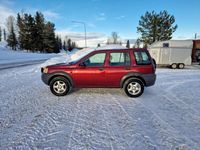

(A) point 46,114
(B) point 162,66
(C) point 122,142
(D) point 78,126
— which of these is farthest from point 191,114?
(B) point 162,66

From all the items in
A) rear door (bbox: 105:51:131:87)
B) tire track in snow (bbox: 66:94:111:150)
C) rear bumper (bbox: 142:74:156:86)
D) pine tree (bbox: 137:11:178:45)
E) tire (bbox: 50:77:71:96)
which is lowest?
tire track in snow (bbox: 66:94:111:150)

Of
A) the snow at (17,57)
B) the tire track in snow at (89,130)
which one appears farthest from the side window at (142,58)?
the snow at (17,57)

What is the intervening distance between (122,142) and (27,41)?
58031 millimetres

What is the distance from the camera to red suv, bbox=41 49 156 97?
19.7 feet

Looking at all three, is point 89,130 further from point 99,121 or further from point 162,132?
point 162,132

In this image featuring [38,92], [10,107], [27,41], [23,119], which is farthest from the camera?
[27,41]

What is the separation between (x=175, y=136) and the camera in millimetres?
3432

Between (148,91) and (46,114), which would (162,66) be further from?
(46,114)

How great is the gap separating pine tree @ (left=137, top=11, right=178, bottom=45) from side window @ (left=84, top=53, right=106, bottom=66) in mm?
34320

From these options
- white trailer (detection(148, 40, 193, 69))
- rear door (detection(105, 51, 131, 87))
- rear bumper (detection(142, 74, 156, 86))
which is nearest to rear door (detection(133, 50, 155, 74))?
rear bumper (detection(142, 74, 156, 86))

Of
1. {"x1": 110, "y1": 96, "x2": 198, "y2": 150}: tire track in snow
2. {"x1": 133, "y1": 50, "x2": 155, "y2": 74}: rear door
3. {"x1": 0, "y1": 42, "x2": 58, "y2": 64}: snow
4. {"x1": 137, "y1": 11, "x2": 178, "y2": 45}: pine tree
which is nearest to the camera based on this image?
{"x1": 110, "y1": 96, "x2": 198, "y2": 150}: tire track in snow

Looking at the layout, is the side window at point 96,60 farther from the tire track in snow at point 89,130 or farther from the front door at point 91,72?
the tire track in snow at point 89,130

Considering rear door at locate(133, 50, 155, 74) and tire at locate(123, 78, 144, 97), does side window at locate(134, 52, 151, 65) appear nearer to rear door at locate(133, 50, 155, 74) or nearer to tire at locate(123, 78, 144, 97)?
rear door at locate(133, 50, 155, 74)

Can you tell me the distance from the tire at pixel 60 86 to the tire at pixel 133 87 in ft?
7.14
